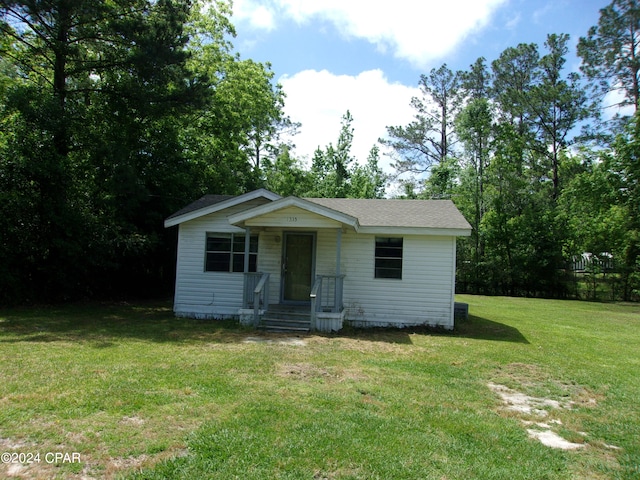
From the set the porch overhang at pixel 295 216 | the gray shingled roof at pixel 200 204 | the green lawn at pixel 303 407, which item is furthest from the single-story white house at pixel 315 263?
the green lawn at pixel 303 407

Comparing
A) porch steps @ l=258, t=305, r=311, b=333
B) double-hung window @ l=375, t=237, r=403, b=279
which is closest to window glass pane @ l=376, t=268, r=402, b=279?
double-hung window @ l=375, t=237, r=403, b=279

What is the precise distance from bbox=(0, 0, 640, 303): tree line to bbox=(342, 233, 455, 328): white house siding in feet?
25.0

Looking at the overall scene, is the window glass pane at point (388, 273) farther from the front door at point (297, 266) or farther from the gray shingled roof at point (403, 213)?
the front door at point (297, 266)

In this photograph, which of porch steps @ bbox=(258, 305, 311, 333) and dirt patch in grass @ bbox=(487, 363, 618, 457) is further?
porch steps @ bbox=(258, 305, 311, 333)

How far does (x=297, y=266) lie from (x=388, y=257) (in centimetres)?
247

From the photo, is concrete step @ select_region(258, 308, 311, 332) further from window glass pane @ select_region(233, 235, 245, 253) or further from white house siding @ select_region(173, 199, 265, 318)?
window glass pane @ select_region(233, 235, 245, 253)

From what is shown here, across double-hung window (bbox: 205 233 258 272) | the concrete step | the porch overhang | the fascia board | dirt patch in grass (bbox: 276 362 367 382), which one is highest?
the porch overhang

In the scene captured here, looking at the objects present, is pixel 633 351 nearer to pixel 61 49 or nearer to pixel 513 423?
pixel 513 423

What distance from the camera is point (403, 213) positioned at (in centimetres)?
1191

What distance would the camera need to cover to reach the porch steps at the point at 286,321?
9867mm

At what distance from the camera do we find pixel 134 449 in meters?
3.49

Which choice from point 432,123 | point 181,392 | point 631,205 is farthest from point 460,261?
point 181,392

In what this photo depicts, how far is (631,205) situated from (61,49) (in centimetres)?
2704

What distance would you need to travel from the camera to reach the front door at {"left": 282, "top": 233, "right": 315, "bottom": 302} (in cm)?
1149
